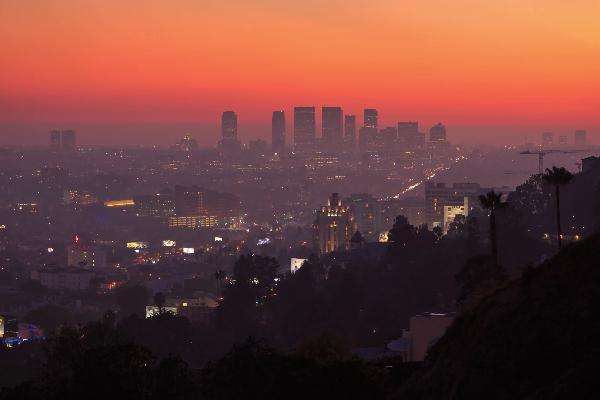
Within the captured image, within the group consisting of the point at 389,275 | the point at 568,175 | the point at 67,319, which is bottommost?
the point at 67,319

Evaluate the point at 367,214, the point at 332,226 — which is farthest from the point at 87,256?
the point at 332,226

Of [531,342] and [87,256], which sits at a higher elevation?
[531,342]

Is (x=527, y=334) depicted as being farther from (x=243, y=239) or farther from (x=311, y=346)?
(x=243, y=239)

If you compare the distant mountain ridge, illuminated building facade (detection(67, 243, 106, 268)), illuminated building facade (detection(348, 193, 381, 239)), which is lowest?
illuminated building facade (detection(67, 243, 106, 268))

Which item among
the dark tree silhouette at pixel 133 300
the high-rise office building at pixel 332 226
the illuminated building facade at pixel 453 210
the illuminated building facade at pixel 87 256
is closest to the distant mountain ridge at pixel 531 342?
the dark tree silhouette at pixel 133 300

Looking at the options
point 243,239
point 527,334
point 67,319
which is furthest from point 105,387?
point 243,239

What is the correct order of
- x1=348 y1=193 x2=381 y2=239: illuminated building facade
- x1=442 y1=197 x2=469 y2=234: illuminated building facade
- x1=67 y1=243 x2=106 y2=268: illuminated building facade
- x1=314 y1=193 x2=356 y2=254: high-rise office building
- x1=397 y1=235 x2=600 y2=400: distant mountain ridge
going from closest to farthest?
1. x1=397 y1=235 x2=600 y2=400: distant mountain ridge
2. x1=314 y1=193 x2=356 y2=254: high-rise office building
3. x1=442 y1=197 x2=469 y2=234: illuminated building facade
4. x1=67 y1=243 x2=106 y2=268: illuminated building facade
5. x1=348 y1=193 x2=381 y2=239: illuminated building facade

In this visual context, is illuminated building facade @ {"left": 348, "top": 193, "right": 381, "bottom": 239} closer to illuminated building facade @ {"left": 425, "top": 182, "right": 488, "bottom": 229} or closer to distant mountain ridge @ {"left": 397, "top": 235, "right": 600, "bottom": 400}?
illuminated building facade @ {"left": 425, "top": 182, "right": 488, "bottom": 229}

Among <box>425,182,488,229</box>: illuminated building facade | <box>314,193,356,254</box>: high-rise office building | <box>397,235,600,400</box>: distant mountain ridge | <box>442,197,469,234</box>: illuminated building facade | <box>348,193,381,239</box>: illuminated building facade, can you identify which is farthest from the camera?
<box>348,193,381,239</box>: illuminated building facade

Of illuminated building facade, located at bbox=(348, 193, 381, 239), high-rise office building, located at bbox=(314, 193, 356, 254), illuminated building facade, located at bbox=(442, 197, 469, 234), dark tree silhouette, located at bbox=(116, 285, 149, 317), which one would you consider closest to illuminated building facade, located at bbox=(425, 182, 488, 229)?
illuminated building facade, located at bbox=(442, 197, 469, 234)

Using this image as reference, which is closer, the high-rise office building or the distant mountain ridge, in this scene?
the distant mountain ridge

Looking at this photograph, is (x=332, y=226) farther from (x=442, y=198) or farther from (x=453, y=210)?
(x=442, y=198)
